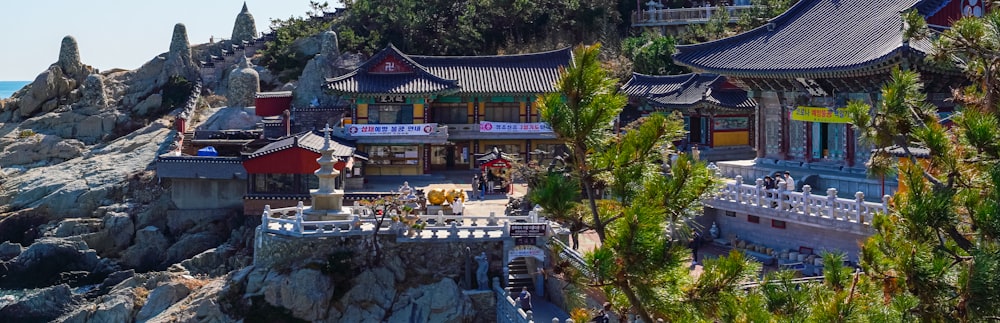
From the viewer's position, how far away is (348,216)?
3072cm

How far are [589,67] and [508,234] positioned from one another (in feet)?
61.1

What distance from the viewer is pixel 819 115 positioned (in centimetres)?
3156

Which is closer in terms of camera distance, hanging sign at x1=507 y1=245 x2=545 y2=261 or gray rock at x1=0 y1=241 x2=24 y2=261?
hanging sign at x1=507 y1=245 x2=545 y2=261

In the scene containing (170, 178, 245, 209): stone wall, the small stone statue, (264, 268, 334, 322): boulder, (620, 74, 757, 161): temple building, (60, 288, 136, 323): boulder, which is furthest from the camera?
(620, 74, 757, 161): temple building

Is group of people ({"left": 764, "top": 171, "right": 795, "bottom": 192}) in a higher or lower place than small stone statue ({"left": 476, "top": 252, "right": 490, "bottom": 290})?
higher

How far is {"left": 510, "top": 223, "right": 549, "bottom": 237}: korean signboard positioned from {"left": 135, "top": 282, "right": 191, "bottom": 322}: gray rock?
33.9 ft

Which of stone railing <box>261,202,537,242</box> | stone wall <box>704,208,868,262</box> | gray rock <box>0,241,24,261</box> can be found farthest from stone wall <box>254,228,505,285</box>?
gray rock <box>0,241,24,261</box>

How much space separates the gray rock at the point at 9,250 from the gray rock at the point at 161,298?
544 inches

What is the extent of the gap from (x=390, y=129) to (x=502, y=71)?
277 inches

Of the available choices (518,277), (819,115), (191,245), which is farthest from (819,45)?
(191,245)

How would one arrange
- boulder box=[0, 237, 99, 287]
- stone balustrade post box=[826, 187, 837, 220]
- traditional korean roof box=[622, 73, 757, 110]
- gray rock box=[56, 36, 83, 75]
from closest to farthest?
1. stone balustrade post box=[826, 187, 837, 220]
2. boulder box=[0, 237, 99, 287]
3. traditional korean roof box=[622, 73, 757, 110]
4. gray rock box=[56, 36, 83, 75]

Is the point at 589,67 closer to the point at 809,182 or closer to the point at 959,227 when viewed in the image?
the point at 959,227

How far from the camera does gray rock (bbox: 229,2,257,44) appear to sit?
72.8 m

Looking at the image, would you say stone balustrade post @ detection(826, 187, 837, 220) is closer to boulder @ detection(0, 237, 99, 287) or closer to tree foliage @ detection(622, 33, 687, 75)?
boulder @ detection(0, 237, 99, 287)
